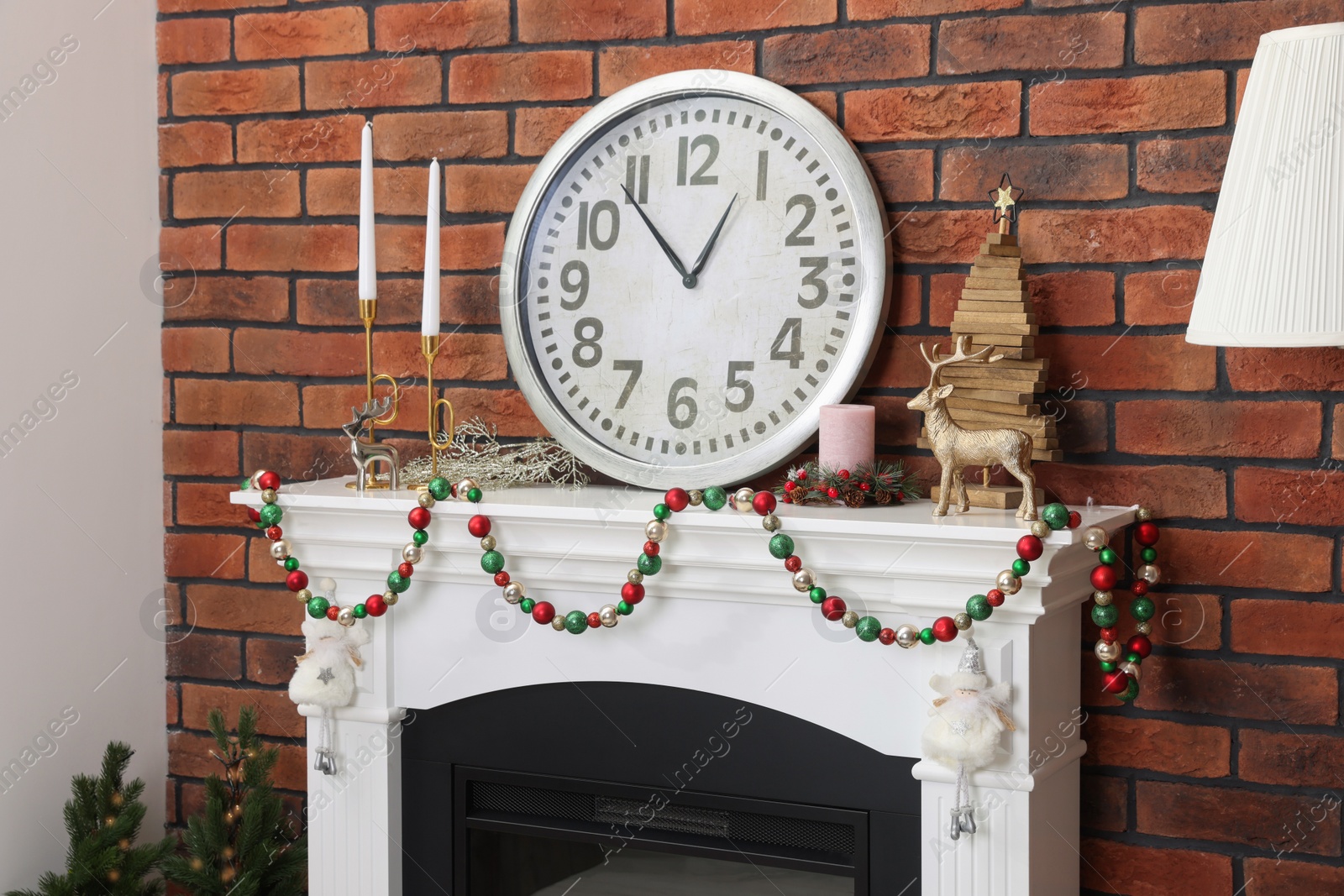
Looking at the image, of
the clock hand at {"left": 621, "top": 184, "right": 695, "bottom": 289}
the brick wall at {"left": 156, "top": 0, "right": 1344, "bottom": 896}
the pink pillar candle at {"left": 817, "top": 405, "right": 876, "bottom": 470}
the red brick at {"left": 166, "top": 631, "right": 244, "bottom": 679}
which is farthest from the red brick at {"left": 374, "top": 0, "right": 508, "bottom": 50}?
the red brick at {"left": 166, "top": 631, "right": 244, "bottom": 679}

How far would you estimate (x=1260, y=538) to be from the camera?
163 centimetres

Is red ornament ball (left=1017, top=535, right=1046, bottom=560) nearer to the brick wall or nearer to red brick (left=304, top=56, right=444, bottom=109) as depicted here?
the brick wall

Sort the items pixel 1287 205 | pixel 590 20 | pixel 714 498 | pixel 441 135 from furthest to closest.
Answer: pixel 441 135 < pixel 590 20 < pixel 714 498 < pixel 1287 205

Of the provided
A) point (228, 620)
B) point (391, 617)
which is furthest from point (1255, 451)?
point (228, 620)

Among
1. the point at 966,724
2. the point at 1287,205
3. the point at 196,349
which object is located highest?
the point at 1287,205

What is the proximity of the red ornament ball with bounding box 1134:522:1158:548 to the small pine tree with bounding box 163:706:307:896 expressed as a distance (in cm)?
134

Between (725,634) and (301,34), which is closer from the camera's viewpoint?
(725,634)

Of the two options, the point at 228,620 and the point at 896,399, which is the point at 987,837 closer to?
the point at 896,399

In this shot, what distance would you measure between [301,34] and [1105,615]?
1519 mm

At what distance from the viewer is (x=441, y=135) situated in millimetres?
2025

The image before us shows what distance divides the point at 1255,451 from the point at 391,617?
117 cm

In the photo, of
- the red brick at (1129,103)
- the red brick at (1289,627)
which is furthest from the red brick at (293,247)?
the red brick at (1289,627)

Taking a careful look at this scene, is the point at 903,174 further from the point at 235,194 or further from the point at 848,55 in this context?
the point at 235,194

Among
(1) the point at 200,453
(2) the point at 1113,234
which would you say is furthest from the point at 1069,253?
(1) the point at 200,453
